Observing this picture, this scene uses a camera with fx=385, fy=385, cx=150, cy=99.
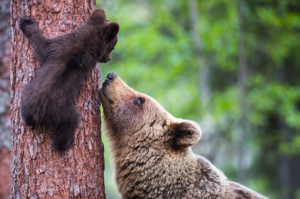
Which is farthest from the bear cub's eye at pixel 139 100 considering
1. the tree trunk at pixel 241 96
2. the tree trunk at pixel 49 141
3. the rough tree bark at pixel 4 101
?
the tree trunk at pixel 241 96

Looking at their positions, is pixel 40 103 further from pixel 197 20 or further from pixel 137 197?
pixel 197 20

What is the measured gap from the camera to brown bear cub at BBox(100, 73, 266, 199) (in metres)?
4.23

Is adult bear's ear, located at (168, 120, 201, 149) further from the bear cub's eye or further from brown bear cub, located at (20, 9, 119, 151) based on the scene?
brown bear cub, located at (20, 9, 119, 151)

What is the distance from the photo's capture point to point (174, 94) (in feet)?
45.4

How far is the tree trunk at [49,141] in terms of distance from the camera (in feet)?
11.1

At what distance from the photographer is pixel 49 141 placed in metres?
3.42

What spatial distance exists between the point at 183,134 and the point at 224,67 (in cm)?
926

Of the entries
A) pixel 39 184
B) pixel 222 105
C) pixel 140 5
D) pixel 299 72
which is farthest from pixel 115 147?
pixel 140 5

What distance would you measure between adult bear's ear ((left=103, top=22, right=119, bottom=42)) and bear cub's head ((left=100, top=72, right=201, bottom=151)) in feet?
1.86

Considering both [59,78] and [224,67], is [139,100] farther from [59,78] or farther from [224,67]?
[224,67]

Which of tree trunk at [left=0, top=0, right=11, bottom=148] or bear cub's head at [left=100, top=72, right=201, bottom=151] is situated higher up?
tree trunk at [left=0, top=0, right=11, bottom=148]

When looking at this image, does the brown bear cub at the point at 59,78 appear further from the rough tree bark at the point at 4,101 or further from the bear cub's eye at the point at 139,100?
the rough tree bark at the point at 4,101

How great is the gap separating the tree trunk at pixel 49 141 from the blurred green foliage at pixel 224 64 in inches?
293

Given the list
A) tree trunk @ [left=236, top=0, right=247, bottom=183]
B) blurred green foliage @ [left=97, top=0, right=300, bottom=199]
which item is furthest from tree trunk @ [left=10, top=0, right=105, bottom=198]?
tree trunk @ [left=236, top=0, right=247, bottom=183]
